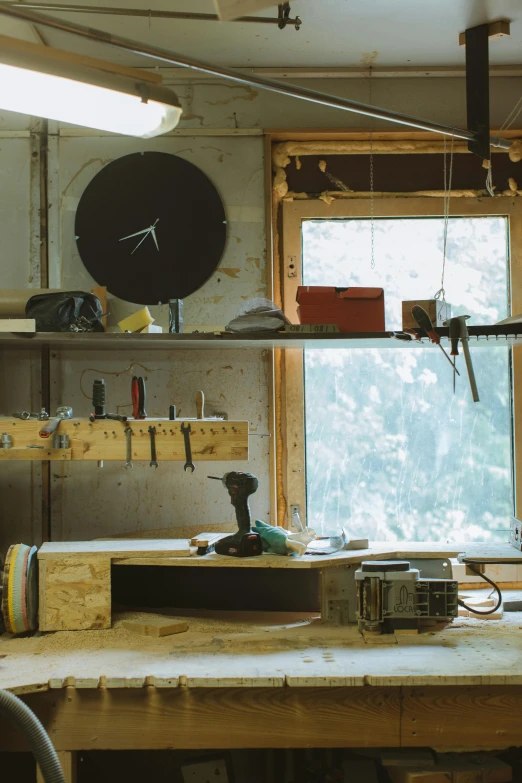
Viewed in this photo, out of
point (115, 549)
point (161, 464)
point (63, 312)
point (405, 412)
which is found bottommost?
point (115, 549)

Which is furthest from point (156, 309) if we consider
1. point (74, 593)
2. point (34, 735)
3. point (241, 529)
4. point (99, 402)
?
point (34, 735)

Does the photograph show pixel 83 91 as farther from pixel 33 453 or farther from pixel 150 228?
pixel 150 228

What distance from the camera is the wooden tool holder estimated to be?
2.41 meters

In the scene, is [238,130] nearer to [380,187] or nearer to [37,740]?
[380,187]

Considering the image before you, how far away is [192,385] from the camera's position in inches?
120

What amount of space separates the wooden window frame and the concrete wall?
0.33 ft

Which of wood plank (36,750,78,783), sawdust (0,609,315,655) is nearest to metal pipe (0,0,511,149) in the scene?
sawdust (0,609,315,655)

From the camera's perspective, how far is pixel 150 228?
3021mm

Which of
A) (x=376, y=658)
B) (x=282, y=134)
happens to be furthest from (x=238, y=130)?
(x=376, y=658)

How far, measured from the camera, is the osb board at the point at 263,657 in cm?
184

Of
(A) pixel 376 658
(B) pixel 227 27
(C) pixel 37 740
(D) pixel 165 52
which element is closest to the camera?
(C) pixel 37 740

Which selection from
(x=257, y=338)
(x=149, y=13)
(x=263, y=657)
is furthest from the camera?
(x=257, y=338)

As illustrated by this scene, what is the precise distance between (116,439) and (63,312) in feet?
1.75

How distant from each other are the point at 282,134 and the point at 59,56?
5.28ft
